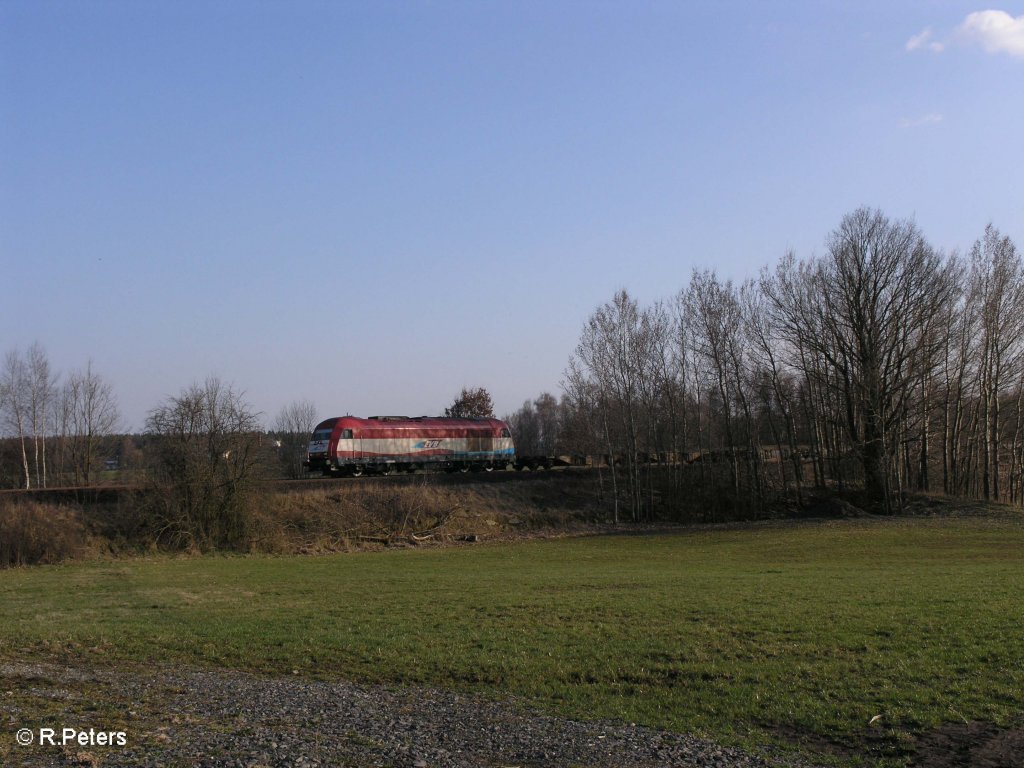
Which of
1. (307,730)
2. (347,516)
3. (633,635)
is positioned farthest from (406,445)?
(307,730)

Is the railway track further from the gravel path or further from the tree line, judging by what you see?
the gravel path

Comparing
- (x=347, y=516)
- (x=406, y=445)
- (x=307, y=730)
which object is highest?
(x=406, y=445)

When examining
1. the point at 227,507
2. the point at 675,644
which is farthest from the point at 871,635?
the point at 227,507

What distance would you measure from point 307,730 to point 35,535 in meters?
29.3

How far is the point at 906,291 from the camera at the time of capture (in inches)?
1893

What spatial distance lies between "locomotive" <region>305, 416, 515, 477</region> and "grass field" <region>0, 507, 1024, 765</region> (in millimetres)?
25055

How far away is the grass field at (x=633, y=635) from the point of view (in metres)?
9.04

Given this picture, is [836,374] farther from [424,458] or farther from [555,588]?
[555,588]

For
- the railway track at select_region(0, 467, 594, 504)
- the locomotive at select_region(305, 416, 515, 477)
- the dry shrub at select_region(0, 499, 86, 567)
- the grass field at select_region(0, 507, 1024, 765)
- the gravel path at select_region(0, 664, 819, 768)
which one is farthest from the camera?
the locomotive at select_region(305, 416, 515, 477)

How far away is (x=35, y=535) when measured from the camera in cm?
3206

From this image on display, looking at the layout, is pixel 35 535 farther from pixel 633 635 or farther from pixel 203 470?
pixel 633 635

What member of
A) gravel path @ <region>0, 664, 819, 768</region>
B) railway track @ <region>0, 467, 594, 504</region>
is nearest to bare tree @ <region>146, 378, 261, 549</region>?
railway track @ <region>0, 467, 594, 504</region>

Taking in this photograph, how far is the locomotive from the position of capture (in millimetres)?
52250

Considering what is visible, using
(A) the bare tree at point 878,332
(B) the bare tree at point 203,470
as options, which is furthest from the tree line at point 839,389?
(B) the bare tree at point 203,470
